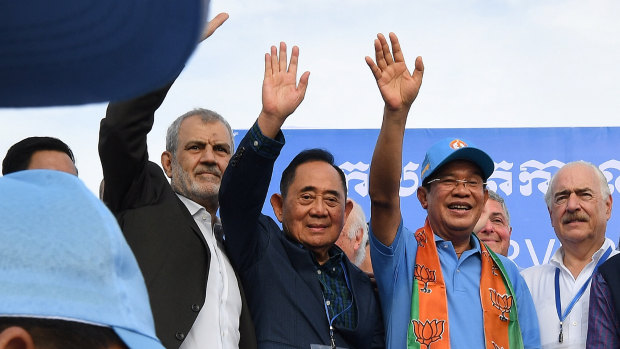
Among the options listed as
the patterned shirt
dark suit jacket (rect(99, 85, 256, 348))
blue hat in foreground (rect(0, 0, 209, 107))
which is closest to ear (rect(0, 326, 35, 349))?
blue hat in foreground (rect(0, 0, 209, 107))

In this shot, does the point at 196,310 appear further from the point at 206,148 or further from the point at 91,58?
the point at 91,58

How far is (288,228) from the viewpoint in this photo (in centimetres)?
331

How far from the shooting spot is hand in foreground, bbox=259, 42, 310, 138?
296 centimetres

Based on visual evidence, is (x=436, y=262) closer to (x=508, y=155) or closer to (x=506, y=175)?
(x=506, y=175)

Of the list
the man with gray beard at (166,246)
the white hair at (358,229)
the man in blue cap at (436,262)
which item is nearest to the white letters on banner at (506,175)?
the white hair at (358,229)

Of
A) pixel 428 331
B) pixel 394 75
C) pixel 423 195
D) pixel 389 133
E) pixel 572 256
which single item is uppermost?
pixel 394 75

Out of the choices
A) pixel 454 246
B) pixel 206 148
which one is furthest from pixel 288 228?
pixel 454 246

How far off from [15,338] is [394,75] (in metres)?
2.69

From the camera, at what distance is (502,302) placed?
3211mm

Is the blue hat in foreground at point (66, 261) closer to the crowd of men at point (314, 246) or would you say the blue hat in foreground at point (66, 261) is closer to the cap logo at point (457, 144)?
the crowd of men at point (314, 246)

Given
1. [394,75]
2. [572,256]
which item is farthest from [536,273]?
[394,75]

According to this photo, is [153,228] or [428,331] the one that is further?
[428,331]

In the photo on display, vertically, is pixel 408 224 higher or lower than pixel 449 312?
higher

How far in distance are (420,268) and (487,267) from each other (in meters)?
0.28
